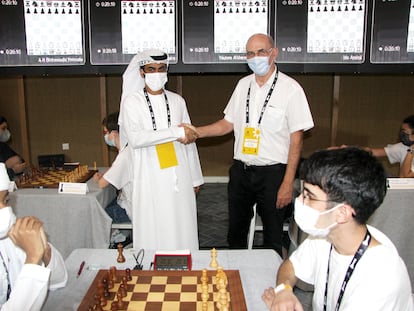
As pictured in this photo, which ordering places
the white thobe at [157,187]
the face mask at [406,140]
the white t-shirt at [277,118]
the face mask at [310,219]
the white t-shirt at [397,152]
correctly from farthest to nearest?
1. the white t-shirt at [397,152]
2. the face mask at [406,140]
3. the white thobe at [157,187]
4. the white t-shirt at [277,118]
5. the face mask at [310,219]

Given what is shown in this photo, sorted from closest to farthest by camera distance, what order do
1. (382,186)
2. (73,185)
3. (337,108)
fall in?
1. (382,186)
2. (73,185)
3. (337,108)

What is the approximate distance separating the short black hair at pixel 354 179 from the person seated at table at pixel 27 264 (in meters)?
0.99

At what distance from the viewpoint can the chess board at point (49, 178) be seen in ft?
10.9

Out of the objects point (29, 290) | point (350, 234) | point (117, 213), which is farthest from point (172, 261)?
point (117, 213)

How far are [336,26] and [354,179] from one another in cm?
301

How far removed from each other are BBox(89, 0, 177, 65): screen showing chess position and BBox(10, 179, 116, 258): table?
1.55 m

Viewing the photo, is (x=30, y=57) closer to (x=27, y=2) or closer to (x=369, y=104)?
(x=27, y=2)

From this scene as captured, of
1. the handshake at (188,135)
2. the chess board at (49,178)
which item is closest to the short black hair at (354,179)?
the handshake at (188,135)

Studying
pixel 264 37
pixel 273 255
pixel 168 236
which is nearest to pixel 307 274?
pixel 273 255

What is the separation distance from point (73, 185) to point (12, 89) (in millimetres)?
4226

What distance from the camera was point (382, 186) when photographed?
1.32 m

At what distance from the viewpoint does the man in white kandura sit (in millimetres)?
2879

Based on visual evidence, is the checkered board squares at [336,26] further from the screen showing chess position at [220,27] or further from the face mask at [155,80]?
the face mask at [155,80]

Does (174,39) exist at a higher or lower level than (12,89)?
higher
